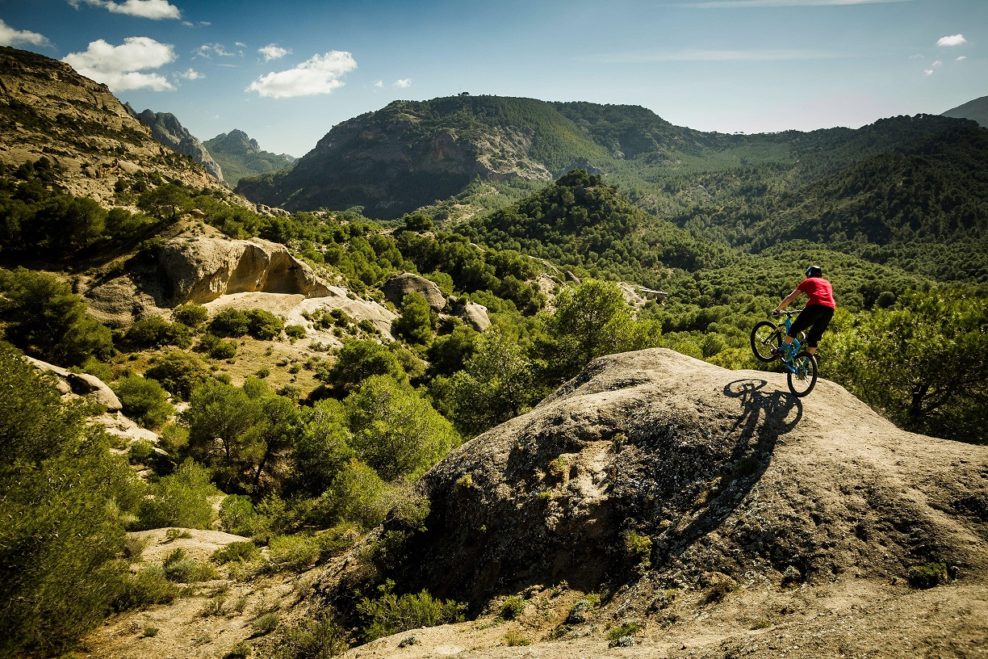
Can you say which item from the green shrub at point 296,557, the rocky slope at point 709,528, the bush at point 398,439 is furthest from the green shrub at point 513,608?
the bush at point 398,439

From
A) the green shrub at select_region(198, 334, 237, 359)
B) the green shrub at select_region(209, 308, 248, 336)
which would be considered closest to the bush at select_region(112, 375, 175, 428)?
the green shrub at select_region(198, 334, 237, 359)

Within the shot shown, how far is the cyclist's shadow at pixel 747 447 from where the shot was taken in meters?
9.66

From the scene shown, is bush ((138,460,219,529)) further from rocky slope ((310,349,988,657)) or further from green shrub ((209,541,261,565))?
rocky slope ((310,349,988,657))

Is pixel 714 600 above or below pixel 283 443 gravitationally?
above

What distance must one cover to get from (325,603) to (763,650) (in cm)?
1170

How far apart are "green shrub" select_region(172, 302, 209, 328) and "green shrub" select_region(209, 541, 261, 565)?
3052 cm

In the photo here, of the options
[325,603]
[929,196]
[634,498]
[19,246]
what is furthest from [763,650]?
[929,196]

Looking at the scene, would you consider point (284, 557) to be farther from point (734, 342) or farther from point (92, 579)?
point (734, 342)

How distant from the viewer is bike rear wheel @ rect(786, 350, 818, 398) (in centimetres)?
1196

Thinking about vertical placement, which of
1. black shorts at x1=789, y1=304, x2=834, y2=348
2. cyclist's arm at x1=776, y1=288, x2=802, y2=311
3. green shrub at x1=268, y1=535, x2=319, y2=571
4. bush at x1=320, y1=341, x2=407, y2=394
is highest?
cyclist's arm at x1=776, y1=288, x2=802, y2=311

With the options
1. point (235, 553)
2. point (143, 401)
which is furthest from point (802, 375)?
point (143, 401)

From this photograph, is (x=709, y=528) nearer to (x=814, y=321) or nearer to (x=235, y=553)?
(x=814, y=321)

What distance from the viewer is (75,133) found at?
8169 cm

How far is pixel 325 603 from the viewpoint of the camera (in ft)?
42.6
